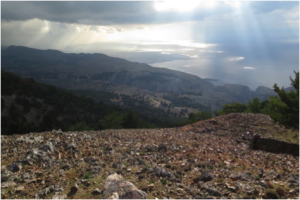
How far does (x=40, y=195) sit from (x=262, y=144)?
18.3m

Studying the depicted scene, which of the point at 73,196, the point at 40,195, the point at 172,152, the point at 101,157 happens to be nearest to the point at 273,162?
the point at 172,152

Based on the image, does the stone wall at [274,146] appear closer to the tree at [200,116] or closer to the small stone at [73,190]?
the small stone at [73,190]

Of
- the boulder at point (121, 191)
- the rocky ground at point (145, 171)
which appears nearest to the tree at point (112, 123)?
the rocky ground at point (145, 171)

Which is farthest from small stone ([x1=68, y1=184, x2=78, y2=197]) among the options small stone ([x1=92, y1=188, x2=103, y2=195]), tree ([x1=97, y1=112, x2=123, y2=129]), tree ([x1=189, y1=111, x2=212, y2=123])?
→ tree ([x1=189, y1=111, x2=212, y2=123])

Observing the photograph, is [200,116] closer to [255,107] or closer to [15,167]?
[255,107]

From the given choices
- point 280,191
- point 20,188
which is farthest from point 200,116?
point 20,188

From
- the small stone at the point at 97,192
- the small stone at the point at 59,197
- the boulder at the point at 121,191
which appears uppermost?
the boulder at the point at 121,191

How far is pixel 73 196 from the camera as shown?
7191 millimetres

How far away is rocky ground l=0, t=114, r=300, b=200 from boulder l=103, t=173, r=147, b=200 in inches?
18.9

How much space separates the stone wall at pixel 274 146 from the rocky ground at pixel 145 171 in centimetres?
576

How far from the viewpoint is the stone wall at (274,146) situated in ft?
55.8

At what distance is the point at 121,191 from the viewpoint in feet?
20.6

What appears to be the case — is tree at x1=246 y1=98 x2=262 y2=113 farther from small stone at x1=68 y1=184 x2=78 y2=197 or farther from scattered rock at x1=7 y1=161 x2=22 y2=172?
scattered rock at x1=7 y1=161 x2=22 y2=172

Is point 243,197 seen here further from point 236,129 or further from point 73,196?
point 236,129
